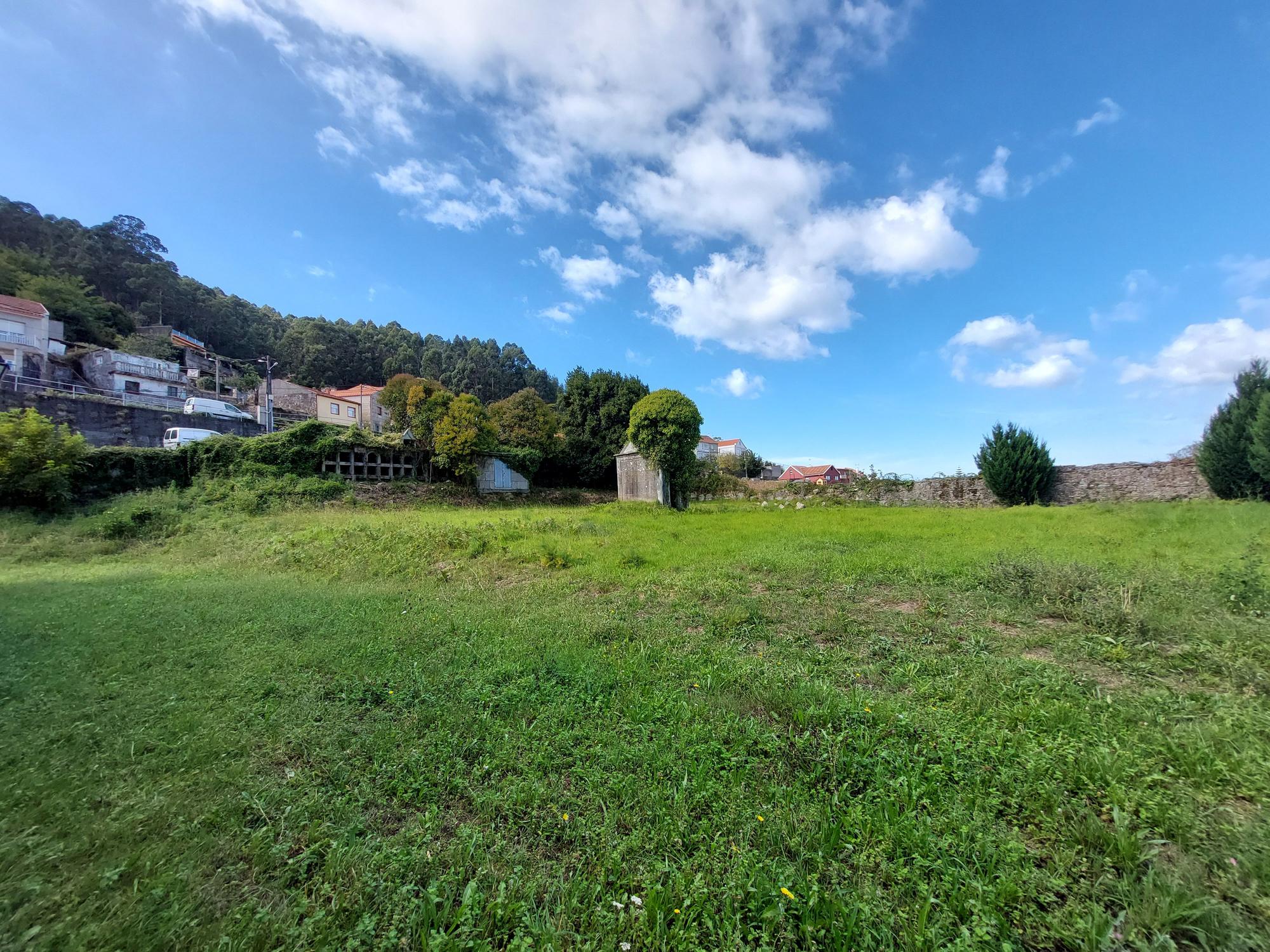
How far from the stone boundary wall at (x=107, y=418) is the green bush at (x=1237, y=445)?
126 ft

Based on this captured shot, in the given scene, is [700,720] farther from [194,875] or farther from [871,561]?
[871,561]

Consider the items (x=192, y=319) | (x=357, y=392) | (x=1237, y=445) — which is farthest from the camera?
(x=192, y=319)

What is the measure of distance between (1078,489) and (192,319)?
230 feet

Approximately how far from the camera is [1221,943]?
173 cm

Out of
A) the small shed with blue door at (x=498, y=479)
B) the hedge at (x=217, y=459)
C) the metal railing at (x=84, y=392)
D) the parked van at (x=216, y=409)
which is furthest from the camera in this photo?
the parked van at (x=216, y=409)

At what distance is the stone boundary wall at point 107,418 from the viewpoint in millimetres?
16734

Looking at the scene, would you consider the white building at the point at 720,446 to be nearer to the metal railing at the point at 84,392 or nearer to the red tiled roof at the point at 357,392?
the red tiled roof at the point at 357,392

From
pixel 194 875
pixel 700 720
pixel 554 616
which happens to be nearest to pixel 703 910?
pixel 700 720

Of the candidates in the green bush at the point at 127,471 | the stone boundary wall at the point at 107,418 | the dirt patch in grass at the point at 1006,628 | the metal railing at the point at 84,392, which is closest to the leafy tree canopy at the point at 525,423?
the stone boundary wall at the point at 107,418

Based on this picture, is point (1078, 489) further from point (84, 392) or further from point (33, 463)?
point (84, 392)

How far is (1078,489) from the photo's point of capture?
19500 millimetres

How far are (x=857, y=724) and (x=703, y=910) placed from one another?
1821 mm

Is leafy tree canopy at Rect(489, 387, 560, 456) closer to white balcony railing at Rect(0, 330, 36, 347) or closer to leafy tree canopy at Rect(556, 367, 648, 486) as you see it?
leafy tree canopy at Rect(556, 367, 648, 486)

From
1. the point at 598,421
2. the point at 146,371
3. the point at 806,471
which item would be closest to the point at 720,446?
the point at 806,471
